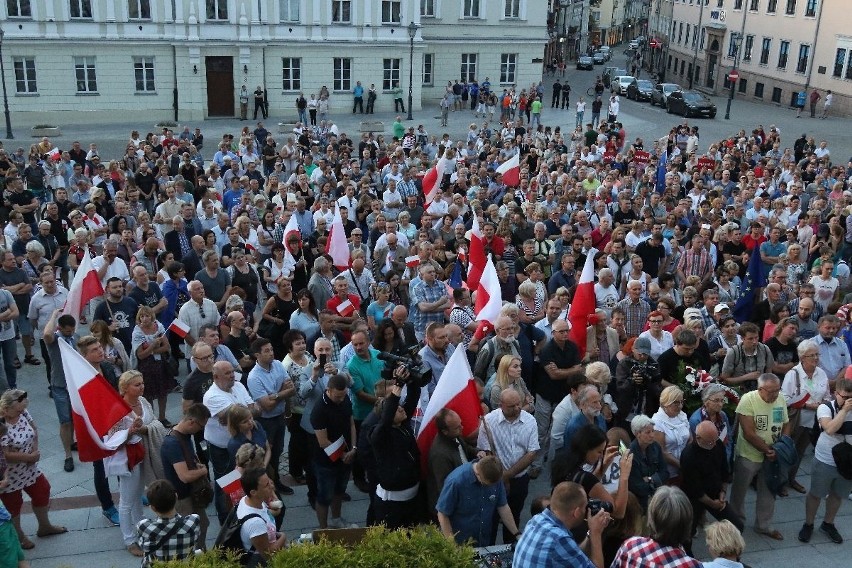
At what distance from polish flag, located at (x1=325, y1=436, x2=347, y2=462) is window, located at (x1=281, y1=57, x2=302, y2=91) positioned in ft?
115

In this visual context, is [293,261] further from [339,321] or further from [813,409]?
[813,409]

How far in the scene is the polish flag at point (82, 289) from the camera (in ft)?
34.5

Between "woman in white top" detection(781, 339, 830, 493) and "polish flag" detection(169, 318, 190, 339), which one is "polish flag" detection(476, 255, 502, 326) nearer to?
"woman in white top" detection(781, 339, 830, 493)

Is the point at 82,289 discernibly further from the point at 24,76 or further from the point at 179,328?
the point at 24,76

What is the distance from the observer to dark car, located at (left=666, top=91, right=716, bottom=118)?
4409 cm

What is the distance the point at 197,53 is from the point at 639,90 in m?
25.9

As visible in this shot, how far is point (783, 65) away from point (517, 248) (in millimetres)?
45700

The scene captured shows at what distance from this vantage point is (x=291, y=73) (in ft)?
134

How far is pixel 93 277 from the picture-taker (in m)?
10.7

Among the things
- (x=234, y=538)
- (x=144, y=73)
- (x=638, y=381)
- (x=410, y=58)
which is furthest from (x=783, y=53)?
(x=234, y=538)

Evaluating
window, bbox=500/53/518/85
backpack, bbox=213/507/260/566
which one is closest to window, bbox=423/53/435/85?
window, bbox=500/53/518/85

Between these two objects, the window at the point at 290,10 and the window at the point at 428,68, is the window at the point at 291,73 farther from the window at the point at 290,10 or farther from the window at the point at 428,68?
the window at the point at 428,68

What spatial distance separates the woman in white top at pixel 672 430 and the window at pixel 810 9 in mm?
49433

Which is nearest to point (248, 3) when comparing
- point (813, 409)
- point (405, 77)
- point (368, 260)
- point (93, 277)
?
point (405, 77)
